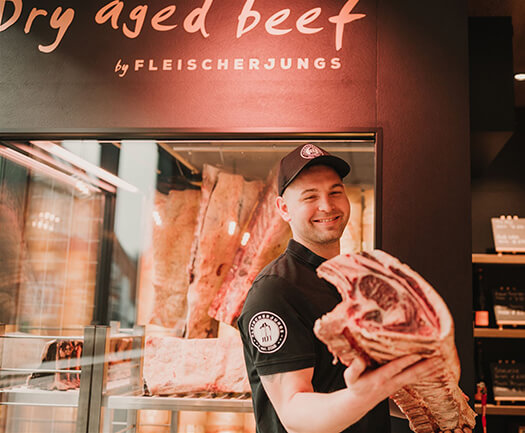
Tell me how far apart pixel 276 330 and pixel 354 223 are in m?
1.01

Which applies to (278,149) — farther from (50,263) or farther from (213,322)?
(50,263)

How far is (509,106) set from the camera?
3008 mm

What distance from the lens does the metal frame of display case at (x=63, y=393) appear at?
7.36ft

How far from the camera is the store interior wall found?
6.64 ft

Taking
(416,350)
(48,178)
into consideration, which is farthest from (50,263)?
(416,350)

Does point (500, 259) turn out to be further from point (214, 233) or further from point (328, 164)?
point (328, 164)

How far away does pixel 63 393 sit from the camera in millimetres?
2303

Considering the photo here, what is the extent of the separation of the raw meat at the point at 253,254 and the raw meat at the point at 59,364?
0.60 meters

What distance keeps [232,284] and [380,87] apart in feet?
3.46

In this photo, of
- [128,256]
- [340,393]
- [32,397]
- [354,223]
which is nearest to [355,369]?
[340,393]

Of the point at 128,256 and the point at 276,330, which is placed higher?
the point at 128,256

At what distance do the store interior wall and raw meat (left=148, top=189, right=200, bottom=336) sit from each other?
0.93m

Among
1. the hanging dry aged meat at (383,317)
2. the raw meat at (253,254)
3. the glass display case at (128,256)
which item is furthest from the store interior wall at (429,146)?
the hanging dry aged meat at (383,317)

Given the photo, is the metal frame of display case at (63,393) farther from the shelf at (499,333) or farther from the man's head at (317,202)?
the shelf at (499,333)
